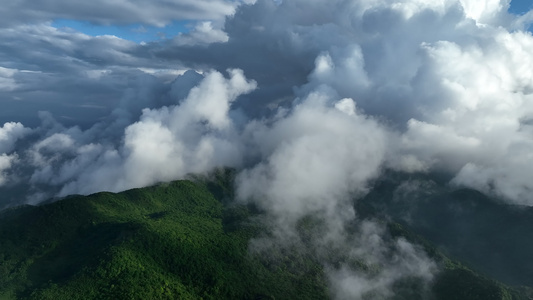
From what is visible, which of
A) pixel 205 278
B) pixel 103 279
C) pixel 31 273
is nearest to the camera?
pixel 103 279

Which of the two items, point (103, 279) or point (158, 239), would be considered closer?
point (103, 279)

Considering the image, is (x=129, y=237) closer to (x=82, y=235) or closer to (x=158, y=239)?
(x=158, y=239)

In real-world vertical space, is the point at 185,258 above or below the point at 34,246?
above

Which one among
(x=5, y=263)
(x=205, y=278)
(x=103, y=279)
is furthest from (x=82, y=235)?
(x=205, y=278)

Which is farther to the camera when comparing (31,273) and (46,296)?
(31,273)

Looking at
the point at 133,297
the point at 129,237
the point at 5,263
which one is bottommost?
the point at 5,263

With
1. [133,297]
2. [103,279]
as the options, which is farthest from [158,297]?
[103,279]

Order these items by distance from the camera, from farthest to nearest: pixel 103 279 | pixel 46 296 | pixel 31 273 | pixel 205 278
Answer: pixel 205 278 → pixel 31 273 → pixel 103 279 → pixel 46 296

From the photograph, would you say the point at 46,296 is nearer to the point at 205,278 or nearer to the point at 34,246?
the point at 34,246

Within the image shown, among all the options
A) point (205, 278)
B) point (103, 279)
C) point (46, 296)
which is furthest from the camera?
point (205, 278)
